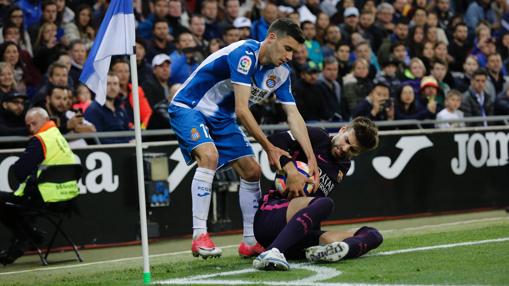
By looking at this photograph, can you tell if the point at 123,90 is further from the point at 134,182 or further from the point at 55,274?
the point at 55,274

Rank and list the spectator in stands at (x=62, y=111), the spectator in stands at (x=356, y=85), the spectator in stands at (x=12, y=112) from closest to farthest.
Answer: the spectator in stands at (x=12, y=112) → the spectator in stands at (x=62, y=111) → the spectator in stands at (x=356, y=85)

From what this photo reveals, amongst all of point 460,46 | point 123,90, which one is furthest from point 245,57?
point 460,46

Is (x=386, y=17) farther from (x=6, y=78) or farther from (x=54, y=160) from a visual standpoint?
(x=54, y=160)

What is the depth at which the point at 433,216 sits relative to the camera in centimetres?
1648

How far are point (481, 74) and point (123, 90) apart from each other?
6.58 m

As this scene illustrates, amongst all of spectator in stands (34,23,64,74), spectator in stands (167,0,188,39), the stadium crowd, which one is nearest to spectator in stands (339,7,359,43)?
the stadium crowd

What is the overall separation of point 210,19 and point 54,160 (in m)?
6.86

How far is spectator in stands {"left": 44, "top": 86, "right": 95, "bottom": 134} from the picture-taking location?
44.2ft

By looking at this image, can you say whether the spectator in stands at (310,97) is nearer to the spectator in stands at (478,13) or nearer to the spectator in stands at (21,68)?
the spectator in stands at (21,68)

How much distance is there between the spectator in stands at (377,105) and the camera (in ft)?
53.4

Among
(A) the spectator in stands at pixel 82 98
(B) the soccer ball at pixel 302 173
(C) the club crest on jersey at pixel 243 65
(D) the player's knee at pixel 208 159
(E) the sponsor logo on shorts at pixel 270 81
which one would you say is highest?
(C) the club crest on jersey at pixel 243 65

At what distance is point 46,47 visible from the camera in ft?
51.0

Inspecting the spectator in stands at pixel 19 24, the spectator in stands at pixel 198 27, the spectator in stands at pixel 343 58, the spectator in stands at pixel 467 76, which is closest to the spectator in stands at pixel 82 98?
the spectator in stands at pixel 19 24

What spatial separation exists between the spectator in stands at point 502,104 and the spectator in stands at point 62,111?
7874mm
